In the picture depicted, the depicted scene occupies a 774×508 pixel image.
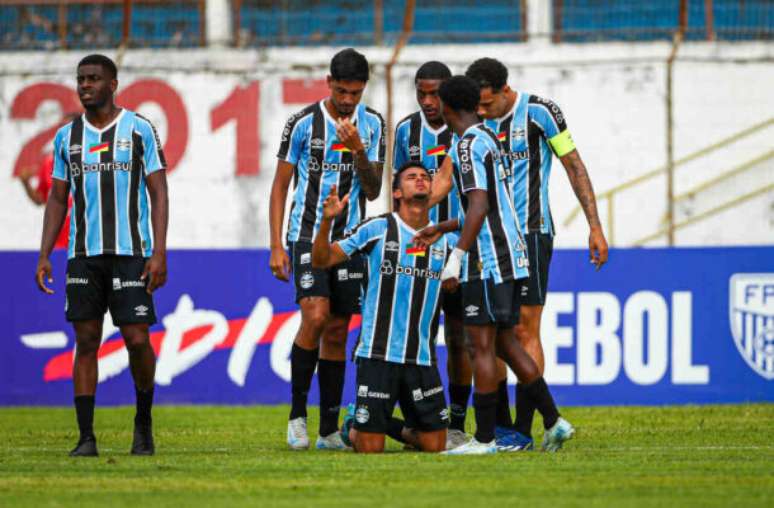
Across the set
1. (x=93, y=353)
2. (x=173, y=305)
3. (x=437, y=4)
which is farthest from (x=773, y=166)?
(x=93, y=353)

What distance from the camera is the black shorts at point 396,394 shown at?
879 cm

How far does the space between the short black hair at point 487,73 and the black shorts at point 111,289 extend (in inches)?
89.3

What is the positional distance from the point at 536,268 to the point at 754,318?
5003mm

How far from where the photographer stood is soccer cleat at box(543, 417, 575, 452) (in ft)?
28.6

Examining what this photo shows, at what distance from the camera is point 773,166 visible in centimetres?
1975

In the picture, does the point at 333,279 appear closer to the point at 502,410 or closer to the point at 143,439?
the point at 502,410

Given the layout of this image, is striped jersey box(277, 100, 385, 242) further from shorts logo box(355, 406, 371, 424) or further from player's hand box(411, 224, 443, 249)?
shorts logo box(355, 406, 371, 424)

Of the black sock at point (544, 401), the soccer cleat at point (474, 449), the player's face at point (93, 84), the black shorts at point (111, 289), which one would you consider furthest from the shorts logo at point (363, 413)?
the player's face at point (93, 84)

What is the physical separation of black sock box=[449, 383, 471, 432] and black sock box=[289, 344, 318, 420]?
2.90 ft

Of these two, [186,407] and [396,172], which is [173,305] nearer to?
[186,407]

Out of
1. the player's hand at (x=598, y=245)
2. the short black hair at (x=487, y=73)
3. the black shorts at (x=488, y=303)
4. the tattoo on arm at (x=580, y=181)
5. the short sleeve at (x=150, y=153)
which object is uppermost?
the short black hair at (x=487, y=73)

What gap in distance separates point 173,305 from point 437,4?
7.48 meters

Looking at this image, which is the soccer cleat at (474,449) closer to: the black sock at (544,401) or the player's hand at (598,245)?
the black sock at (544,401)

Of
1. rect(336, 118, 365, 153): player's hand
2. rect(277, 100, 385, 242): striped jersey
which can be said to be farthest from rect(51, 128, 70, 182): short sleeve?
rect(336, 118, 365, 153): player's hand
